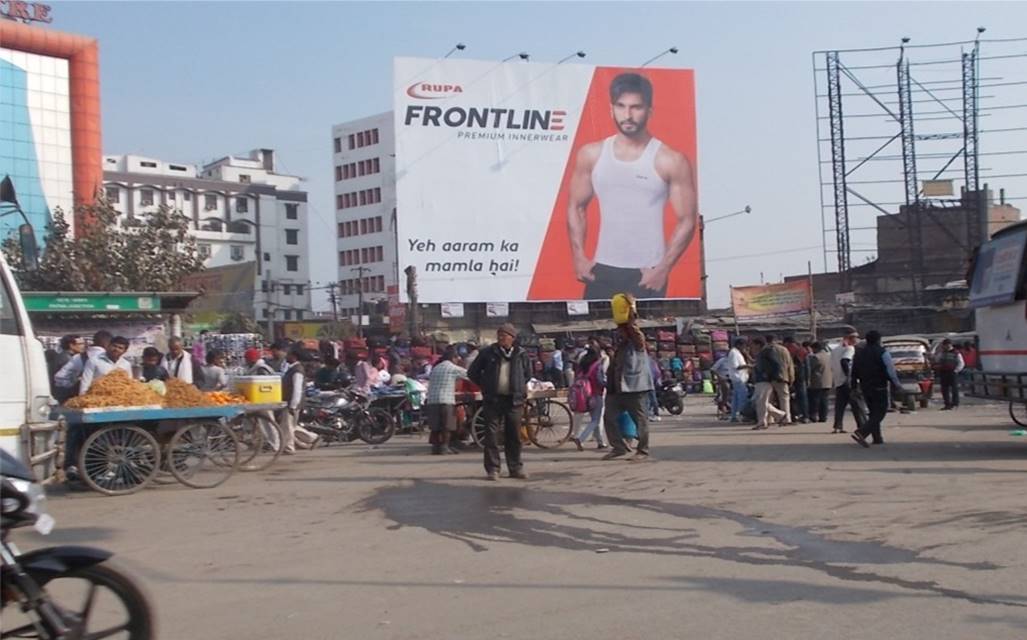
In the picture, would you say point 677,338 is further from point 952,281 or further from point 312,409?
point 312,409

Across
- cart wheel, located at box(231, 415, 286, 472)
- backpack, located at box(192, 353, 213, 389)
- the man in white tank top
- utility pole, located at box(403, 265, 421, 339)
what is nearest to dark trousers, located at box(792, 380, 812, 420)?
cart wheel, located at box(231, 415, 286, 472)

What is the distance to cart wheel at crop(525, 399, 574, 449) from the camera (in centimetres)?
1511

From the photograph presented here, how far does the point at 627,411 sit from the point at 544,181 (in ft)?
116

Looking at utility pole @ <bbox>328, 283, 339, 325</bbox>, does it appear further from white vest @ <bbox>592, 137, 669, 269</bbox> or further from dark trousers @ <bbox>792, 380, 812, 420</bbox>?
dark trousers @ <bbox>792, 380, 812, 420</bbox>

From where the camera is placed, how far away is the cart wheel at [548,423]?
15.1 metres

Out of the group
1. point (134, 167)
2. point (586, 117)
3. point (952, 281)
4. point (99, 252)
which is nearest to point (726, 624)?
point (99, 252)

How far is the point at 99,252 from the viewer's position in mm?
28797

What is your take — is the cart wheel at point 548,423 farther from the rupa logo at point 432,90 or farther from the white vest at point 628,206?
the white vest at point 628,206

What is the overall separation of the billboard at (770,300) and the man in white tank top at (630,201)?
32.7 ft

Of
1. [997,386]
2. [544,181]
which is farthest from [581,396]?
[544,181]

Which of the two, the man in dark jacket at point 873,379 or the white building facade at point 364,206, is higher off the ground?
the white building facade at point 364,206

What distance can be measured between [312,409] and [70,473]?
5955 millimetres

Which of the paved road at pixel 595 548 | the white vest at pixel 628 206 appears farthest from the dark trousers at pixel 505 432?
the white vest at pixel 628 206

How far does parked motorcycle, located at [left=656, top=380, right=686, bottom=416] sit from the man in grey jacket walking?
393 inches
